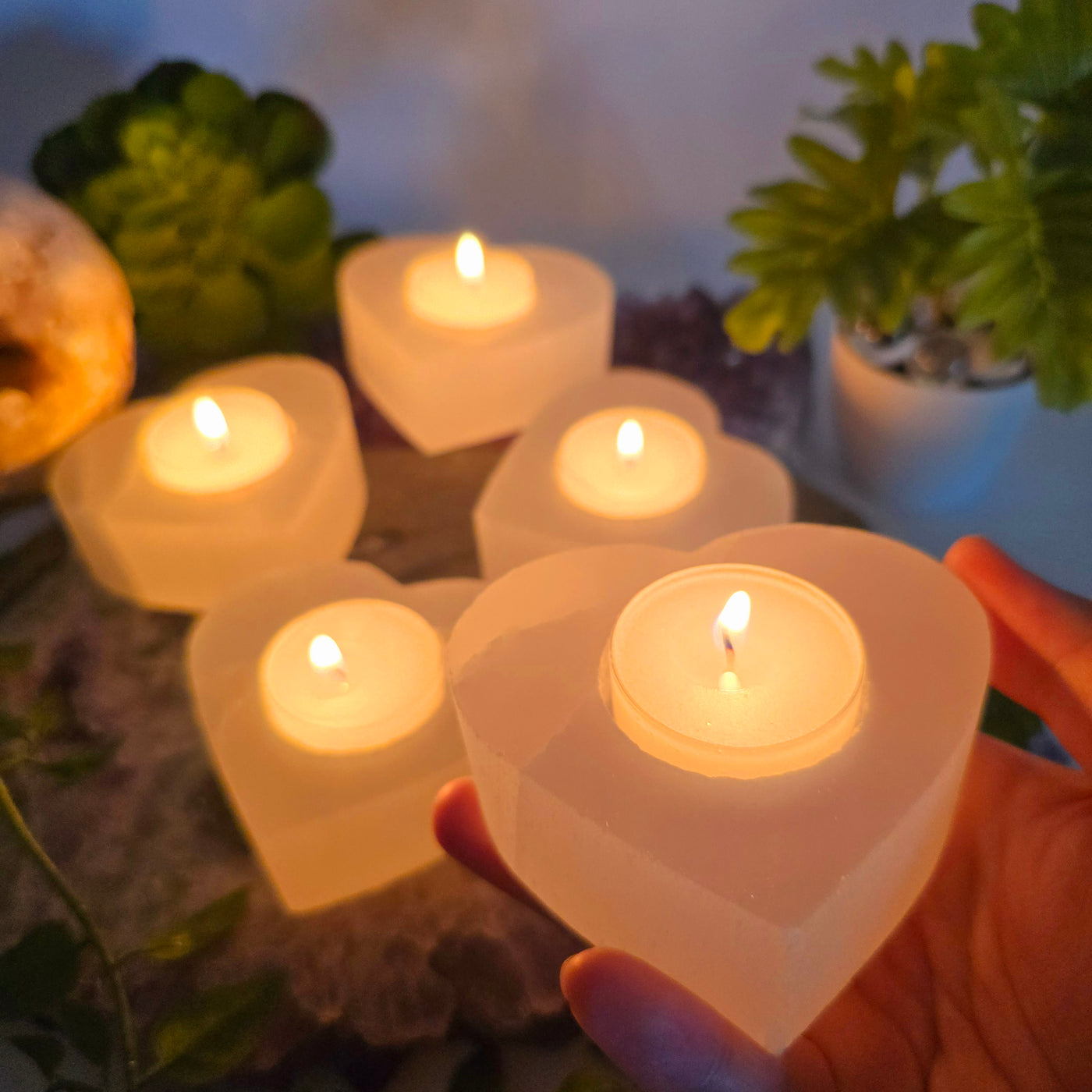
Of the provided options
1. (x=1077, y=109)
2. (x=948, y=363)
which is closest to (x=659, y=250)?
(x=948, y=363)

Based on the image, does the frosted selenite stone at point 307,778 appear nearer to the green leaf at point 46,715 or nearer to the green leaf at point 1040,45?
the green leaf at point 46,715

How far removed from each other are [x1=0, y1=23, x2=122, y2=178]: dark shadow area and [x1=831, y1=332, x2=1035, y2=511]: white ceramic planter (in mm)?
995

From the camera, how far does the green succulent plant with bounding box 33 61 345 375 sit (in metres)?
1.15

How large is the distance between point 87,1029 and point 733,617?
60 cm

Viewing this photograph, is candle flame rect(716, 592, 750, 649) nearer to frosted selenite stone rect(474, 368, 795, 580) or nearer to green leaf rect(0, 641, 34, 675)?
frosted selenite stone rect(474, 368, 795, 580)

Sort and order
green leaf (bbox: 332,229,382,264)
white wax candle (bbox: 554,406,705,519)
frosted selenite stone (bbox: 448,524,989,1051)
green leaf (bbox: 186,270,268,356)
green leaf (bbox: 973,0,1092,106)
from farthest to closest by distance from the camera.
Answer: green leaf (bbox: 332,229,382,264)
green leaf (bbox: 186,270,268,356)
white wax candle (bbox: 554,406,705,519)
green leaf (bbox: 973,0,1092,106)
frosted selenite stone (bbox: 448,524,989,1051)

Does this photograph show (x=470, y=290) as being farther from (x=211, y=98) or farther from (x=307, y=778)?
(x=307, y=778)

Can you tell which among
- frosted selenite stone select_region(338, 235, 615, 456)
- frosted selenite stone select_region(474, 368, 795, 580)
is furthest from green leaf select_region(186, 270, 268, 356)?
frosted selenite stone select_region(474, 368, 795, 580)

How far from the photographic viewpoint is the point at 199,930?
32.8 inches

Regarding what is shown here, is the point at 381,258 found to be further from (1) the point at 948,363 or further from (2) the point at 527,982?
(2) the point at 527,982

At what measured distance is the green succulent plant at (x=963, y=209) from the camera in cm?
89

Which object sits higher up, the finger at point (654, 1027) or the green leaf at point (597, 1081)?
the finger at point (654, 1027)

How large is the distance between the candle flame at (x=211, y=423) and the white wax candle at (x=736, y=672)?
1.86 ft

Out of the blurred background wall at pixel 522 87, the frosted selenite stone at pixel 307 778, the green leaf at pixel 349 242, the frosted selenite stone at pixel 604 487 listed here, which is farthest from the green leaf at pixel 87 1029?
the blurred background wall at pixel 522 87
